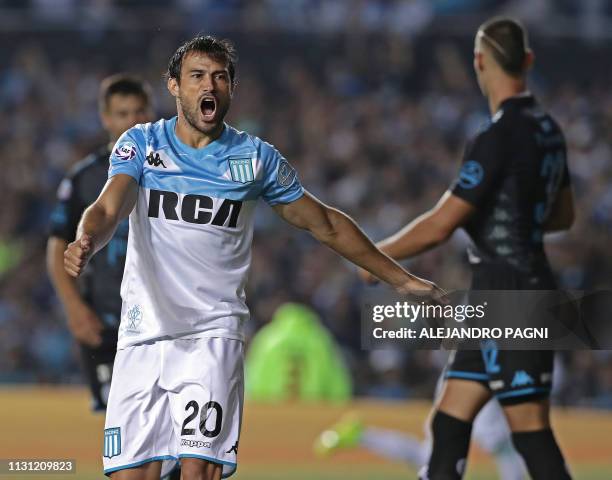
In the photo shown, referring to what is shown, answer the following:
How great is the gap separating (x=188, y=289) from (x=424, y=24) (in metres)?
12.0

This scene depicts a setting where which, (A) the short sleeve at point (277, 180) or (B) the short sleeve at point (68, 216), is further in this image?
(B) the short sleeve at point (68, 216)

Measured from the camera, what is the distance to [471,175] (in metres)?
5.68

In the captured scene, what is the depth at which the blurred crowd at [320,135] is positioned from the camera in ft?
45.7

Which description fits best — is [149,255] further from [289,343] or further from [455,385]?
[289,343]

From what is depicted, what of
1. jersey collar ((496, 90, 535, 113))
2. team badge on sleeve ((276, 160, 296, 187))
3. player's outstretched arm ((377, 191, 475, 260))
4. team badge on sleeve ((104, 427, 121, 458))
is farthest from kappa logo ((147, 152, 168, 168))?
jersey collar ((496, 90, 535, 113))

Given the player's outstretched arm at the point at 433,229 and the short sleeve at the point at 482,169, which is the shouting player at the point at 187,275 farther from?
the short sleeve at the point at 482,169

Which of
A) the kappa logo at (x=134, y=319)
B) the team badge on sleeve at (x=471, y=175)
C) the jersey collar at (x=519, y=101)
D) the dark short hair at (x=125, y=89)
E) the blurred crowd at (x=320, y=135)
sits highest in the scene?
the blurred crowd at (x=320, y=135)

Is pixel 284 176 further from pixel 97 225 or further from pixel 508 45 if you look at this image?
pixel 508 45

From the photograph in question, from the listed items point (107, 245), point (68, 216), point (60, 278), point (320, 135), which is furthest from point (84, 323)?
point (320, 135)

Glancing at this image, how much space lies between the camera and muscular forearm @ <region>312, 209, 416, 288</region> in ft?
16.5

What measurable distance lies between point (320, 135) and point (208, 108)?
11433 millimetres

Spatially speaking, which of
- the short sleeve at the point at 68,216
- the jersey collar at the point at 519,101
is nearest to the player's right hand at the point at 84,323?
the short sleeve at the point at 68,216

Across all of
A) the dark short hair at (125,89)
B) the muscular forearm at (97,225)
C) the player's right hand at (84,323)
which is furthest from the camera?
the dark short hair at (125,89)

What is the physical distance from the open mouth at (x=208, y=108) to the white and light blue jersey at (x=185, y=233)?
0.13m
